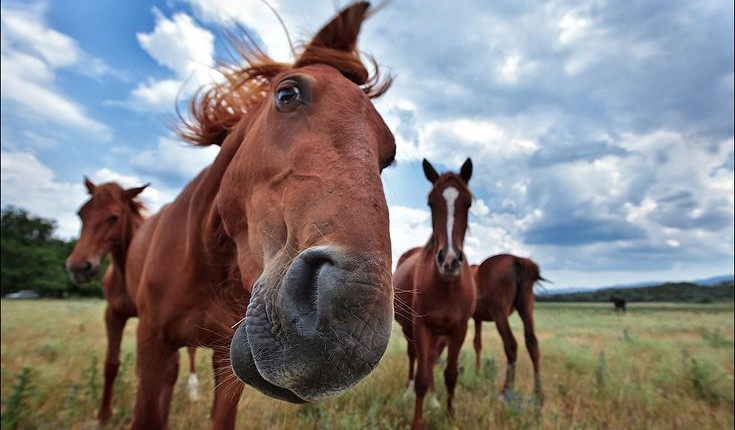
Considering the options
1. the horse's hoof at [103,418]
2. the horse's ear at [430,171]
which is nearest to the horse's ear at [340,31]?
the horse's ear at [430,171]

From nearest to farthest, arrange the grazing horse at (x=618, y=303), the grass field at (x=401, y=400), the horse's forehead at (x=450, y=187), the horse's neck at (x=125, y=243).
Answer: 1. the grass field at (x=401, y=400)
2. the horse's forehead at (x=450, y=187)
3. the horse's neck at (x=125, y=243)
4. the grazing horse at (x=618, y=303)

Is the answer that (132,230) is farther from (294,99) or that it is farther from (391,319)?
(391,319)

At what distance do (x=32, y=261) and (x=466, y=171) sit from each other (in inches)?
2279

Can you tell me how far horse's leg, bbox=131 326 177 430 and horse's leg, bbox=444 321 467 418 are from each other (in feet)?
12.2

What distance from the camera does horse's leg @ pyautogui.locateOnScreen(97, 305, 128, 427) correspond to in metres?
4.49

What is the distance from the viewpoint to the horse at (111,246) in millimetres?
5102

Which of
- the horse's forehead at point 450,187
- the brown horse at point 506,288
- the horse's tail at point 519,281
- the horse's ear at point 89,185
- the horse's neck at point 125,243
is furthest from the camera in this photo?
the horse's tail at point 519,281

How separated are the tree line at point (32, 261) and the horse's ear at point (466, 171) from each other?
155 feet

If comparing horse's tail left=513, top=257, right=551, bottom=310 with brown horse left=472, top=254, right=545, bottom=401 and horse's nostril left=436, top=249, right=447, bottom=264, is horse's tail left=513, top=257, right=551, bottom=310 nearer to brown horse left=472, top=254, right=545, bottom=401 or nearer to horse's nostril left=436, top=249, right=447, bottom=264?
brown horse left=472, top=254, right=545, bottom=401

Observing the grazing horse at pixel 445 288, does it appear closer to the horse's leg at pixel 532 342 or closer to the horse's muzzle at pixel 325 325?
the horse's leg at pixel 532 342

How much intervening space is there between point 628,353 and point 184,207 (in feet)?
43.7

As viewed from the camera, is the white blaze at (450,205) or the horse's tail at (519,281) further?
the horse's tail at (519,281)

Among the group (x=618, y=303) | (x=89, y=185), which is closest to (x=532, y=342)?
(x=89, y=185)

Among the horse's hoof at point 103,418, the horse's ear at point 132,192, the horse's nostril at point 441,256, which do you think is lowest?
the horse's hoof at point 103,418
